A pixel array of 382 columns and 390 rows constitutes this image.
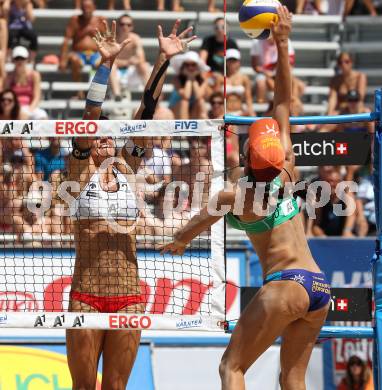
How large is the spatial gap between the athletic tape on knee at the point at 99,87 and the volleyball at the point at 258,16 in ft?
3.09

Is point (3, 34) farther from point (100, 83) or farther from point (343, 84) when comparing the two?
point (100, 83)

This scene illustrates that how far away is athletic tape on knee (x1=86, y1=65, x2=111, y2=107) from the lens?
600cm

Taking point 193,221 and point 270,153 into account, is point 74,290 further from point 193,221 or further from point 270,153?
point 270,153

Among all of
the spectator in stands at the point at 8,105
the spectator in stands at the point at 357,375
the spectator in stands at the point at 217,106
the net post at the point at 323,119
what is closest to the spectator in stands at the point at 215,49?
the spectator in stands at the point at 217,106

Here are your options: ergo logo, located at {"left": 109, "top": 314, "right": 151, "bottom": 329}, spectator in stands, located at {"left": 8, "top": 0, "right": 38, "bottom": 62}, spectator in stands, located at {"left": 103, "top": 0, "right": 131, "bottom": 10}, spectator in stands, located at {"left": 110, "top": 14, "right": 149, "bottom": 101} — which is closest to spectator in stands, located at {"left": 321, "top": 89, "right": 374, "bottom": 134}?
spectator in stands, located at {"left": 110, "top": 14, "right": 149, "bottom": 101}

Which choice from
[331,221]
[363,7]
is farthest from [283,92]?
[363,7]

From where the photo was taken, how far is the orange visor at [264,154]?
5.24 meters

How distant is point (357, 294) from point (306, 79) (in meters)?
8.13

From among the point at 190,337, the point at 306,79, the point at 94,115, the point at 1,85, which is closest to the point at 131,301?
the point at 94,115

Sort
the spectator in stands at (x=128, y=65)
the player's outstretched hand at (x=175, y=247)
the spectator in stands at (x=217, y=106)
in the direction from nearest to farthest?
the player's outstretched hand at (x=175, y=247)
the spectator in stands at (x=217, y=106)
the spectator in stands at (x=128, y=65)

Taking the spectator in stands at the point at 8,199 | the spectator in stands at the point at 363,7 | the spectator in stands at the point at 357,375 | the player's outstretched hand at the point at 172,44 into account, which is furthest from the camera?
the spectator in stands at the point at 363,7

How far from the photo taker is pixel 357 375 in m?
9.16

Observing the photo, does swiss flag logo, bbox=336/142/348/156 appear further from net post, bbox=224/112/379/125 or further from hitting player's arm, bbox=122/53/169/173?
hitting player's arm, bbox=122/53/169/173

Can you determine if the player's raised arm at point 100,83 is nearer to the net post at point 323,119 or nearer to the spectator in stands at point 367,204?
the net post at point 323,119
